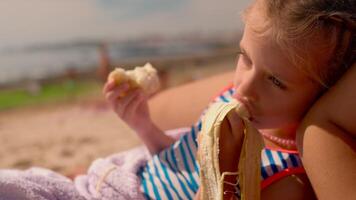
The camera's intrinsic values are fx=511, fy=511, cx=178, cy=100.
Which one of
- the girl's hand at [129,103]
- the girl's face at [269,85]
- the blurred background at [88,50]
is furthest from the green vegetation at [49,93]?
the girl's face at [269,85]

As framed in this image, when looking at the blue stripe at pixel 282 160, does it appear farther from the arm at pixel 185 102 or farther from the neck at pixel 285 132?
the arm at pixel 185 102

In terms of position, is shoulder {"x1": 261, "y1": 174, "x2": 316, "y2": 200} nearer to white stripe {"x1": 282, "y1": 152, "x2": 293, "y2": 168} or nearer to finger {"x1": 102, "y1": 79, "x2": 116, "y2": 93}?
white stripe {"x1": 282, "y1": 152, "x2": 293, "y2": 168}

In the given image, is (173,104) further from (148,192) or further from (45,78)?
(45,78)

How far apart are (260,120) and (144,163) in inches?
18.1

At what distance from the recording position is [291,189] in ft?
3.47

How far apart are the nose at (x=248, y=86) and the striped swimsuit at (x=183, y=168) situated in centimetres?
18

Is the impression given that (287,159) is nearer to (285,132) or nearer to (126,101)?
(285,132)

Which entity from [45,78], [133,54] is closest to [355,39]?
[45,78]

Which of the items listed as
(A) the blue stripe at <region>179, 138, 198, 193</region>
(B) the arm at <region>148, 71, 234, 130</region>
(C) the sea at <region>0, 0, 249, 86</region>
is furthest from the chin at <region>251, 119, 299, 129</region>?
(C) the sea at <region>0, 0, 249, 86</region>

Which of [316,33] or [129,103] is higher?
[129,103]

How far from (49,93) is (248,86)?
213 inches

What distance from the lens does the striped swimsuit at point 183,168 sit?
1.11 metres

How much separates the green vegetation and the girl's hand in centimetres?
419

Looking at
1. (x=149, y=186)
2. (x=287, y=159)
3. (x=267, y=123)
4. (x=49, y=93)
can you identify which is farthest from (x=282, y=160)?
(x=49, y=93)
